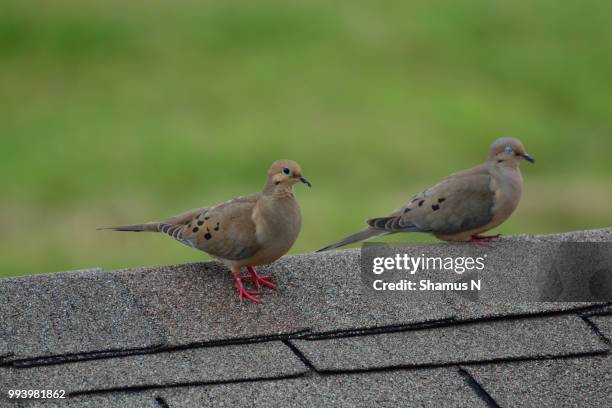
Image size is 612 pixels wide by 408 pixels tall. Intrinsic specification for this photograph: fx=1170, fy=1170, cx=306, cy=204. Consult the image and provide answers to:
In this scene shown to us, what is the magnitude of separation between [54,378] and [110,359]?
0.24 m

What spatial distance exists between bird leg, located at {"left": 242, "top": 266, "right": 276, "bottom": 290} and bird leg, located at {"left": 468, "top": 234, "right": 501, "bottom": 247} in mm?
1048

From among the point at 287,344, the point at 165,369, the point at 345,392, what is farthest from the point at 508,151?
the point at 165,369

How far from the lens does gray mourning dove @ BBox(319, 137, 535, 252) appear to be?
552cm

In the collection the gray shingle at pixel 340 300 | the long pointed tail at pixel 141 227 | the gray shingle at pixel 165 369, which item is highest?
the long pointed tail at pixel 141 227

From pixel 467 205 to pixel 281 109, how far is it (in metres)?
15.5

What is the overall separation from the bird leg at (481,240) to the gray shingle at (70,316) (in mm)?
1677

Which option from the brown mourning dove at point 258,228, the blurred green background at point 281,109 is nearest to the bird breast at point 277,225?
the brown mourning dove at point 258,228

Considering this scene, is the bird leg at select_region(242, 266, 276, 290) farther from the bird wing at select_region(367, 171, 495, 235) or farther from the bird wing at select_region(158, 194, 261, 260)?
the bird wing at select_region(367, 171, 495, 235)

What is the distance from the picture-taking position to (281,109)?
20859 millimetres

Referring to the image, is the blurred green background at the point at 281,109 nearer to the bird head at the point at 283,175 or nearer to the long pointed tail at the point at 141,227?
the long pointed tail at the point at 141,227

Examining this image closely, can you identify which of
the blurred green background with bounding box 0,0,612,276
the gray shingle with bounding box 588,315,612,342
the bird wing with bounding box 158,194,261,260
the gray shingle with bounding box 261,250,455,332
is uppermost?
the bird wing with bounding box 158,194,261,260

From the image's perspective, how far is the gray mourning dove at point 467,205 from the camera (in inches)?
217

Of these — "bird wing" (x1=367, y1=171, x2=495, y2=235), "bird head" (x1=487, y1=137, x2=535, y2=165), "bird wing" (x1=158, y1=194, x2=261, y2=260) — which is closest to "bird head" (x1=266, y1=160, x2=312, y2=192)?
"bird wing" (x1=158, y1=194, x2=261, y2=260)

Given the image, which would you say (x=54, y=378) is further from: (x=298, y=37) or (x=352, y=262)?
(x=298, y=37)
